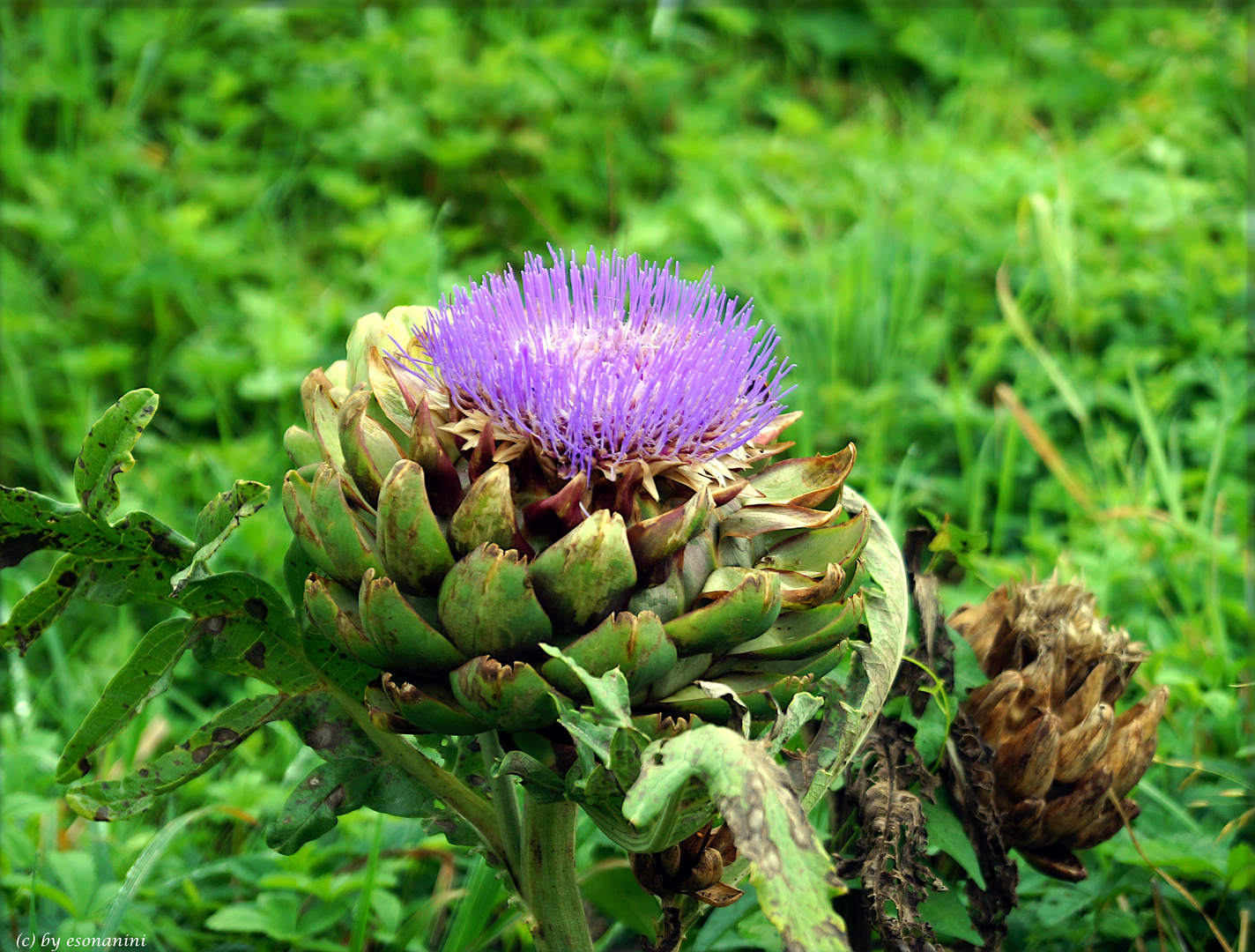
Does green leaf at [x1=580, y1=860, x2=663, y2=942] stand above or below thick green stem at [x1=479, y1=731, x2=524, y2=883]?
below

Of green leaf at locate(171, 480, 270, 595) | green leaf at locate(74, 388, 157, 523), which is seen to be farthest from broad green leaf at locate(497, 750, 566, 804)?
green leaf at locate(74, 388, 157, 523)

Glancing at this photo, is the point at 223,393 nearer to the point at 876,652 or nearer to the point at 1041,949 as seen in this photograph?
the point at 876,652

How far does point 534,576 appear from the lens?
73 centimetres

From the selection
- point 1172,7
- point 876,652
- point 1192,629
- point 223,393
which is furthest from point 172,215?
point 1172,7

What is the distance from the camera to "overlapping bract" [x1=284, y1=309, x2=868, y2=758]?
2.32 feet

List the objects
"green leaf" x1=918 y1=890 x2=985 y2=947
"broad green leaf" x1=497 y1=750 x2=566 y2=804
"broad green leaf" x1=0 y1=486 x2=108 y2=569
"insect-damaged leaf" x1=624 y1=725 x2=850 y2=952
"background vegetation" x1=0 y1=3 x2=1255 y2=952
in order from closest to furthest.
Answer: "insect-damaged leaf" x1=624 y1=725 x2=850 y2=952 < "broad green leaf" x1=497 y1=750 x2=566 y2=804 < "broad green leaf" x1=0 y1=486 x2=108 y2=569 < "green leaf" x1=918 y1=890 x2=985 y2=947 < "background vegetation" x1=0 y1=3 x2=1255 y2=952

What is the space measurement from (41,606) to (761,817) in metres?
0.56

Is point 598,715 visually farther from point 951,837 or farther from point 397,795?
point 951,837

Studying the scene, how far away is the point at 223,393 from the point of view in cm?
188

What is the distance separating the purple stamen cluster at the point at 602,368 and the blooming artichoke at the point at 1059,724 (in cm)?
35

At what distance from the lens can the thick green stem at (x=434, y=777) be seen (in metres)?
0.84

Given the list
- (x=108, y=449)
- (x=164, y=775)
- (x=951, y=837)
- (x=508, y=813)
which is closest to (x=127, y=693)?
(x=164, y=775)

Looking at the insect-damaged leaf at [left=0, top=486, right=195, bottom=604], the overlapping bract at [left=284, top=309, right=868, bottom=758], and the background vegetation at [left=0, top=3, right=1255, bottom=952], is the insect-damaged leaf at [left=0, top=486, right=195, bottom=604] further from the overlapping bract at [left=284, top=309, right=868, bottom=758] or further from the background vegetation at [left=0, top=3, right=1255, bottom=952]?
the background vegetation at [left=0, top=3, right=1255, bottom=952]

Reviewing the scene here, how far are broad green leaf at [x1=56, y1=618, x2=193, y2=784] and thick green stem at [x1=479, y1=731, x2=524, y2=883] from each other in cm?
25
